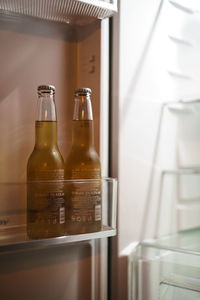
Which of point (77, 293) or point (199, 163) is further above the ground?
point (199, 163)

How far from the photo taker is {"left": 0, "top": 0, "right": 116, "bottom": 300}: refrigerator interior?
33.1 inches

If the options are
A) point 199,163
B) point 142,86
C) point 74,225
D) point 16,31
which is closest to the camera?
point 74,225

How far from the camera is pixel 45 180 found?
2.48 ft

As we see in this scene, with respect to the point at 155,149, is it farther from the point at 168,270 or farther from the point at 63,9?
the point at 63,9

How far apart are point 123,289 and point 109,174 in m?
0.29

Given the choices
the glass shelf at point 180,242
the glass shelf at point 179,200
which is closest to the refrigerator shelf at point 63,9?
the glass shelf at point 179,200

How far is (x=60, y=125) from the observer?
94 cm

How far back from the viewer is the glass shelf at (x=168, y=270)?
34.8 inches

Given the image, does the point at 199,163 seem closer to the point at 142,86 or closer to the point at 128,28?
the point at 142,86

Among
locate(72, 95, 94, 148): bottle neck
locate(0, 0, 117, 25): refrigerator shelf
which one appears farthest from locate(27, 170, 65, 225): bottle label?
locate(0, 0, 117, 25): refrigerator shelf

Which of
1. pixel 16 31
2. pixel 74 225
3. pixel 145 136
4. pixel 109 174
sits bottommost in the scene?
pixel 74 225

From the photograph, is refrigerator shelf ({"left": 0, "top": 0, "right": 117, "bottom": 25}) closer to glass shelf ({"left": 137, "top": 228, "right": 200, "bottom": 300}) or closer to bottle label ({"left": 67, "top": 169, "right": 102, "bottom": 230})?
bottle label ({"left": 67, "top": 169, "right": 102, "bottom": 230})

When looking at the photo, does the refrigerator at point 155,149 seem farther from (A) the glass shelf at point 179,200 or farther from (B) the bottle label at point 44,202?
(B) the bottle label at point 44,202

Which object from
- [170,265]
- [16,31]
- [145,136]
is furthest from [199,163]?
[16,31]
